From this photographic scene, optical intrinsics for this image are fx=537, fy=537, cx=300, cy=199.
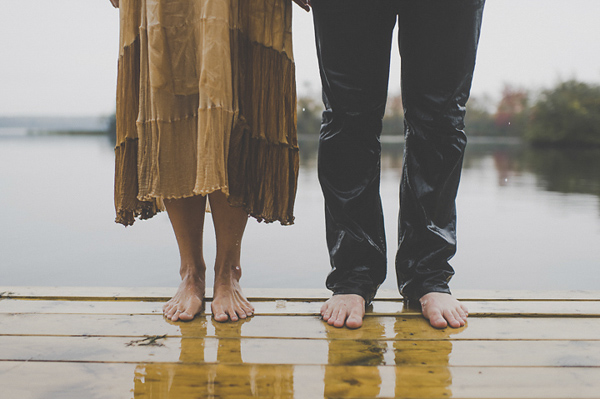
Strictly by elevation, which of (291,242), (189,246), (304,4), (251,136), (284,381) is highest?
(304,4)

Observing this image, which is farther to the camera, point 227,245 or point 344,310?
point 227,245

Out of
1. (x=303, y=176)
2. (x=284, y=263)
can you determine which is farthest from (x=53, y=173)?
(x=284, y=263)

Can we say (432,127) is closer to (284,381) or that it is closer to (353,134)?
(353,134)

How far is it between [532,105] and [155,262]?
12878 mm

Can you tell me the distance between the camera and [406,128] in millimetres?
1300

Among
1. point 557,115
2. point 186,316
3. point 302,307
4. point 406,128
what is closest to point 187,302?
point 186,316

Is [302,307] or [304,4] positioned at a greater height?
[304,4]

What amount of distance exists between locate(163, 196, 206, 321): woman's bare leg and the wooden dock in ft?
0.19

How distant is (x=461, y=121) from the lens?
1.25 meters

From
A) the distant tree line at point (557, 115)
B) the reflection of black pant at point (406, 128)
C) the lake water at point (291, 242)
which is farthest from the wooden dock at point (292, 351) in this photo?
the distant tree line at point (557, 115)

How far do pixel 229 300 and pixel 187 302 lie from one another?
92 mm

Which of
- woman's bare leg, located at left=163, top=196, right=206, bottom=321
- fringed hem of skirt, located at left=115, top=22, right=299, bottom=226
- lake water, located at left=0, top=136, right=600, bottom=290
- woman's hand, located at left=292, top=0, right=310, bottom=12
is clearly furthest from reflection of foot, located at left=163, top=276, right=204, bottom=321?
lake water, located at left=0, top=136, right=600, bottom=290

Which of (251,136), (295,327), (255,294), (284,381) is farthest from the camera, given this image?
(255,294)

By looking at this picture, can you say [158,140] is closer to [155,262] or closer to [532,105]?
[155,262]
